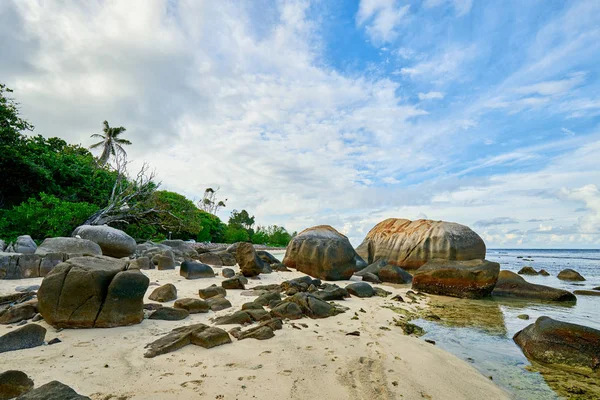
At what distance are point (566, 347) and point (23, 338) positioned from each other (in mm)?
6546

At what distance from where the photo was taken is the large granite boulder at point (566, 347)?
3.88 metres

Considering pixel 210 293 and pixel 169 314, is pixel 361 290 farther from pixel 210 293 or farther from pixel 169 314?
pixel 169 314

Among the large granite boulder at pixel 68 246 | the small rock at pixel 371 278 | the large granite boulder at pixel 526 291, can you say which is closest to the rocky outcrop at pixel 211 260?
the large granite boulder at pixel 68 246

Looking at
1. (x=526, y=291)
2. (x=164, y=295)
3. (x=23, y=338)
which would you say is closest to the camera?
(x=23, y=338)

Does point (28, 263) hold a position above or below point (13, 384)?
above

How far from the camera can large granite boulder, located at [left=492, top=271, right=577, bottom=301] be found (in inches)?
337

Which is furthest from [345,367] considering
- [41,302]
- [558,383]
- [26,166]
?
[26,166]

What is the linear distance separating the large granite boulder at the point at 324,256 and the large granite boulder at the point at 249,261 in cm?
218

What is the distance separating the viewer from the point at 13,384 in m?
2.40

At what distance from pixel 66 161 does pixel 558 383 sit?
867 inches

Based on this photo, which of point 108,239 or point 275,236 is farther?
point 275,236

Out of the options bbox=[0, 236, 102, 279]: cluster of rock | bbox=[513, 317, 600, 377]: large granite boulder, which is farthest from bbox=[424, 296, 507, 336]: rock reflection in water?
bbox=[0, 236, 102, 279]: cluster of rock

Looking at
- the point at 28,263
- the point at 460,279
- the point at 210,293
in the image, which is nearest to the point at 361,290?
the point at 460,279

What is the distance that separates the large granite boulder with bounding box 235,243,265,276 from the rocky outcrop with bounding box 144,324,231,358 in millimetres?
5699
